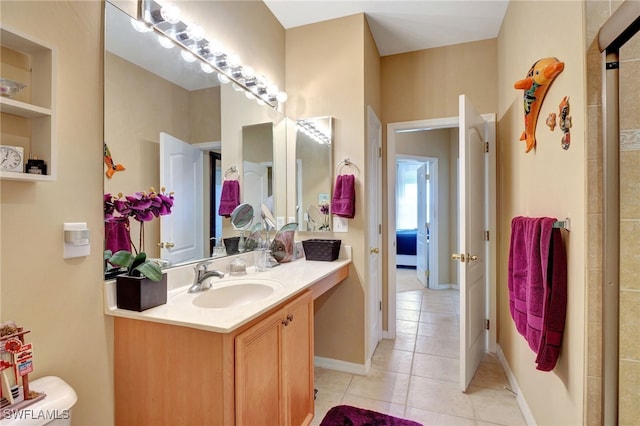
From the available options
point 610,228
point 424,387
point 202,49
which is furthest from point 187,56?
point 424,387

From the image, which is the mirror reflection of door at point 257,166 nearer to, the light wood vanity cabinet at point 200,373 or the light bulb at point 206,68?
the light bulb at point 206,68

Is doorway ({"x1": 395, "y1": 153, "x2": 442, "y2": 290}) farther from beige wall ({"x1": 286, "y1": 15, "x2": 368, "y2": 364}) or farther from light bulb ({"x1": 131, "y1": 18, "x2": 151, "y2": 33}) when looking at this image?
light bulb ({"x1": 131, "y1": 18, "x2": 151, "y2": 33})

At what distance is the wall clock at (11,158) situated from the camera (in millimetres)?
867

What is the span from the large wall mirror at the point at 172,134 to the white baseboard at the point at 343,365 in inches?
51.7

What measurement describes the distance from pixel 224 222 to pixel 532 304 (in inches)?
67.7

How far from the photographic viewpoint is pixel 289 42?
2592 millimetres

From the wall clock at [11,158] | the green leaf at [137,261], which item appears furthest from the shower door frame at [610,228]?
the wall clock at [11,158]

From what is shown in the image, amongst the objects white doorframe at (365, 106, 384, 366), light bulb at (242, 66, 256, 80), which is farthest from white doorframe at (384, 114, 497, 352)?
light bulb at (242, 66, 256, 80)

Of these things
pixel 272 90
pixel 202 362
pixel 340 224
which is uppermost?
pixel 272 90

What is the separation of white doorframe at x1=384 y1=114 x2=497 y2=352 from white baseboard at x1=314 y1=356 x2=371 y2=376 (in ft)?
2.41

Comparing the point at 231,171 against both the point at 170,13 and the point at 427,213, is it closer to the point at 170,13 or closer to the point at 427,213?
the point at 170,13

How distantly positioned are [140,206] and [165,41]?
84 centimetres

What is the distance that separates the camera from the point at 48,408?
0.86 meters

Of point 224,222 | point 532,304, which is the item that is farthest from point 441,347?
point 224,222
